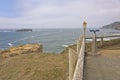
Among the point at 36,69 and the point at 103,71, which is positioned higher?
the point at 103,71

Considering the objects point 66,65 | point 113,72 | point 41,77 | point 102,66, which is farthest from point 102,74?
point 66,65

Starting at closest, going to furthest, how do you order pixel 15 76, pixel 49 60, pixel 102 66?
pixel 102 66
pixel 15 76
pixel 49 60

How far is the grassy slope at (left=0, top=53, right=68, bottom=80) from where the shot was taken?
34.3ft

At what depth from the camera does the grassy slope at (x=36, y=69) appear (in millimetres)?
10445

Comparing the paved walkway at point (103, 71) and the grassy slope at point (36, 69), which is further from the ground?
the paved walkway at point (103, 71)

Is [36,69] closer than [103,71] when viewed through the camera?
No

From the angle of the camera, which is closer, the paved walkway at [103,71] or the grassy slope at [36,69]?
the paved walkway at [103,71]

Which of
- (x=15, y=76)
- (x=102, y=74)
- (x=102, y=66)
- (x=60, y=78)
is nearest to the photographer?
(x=102, y=74)

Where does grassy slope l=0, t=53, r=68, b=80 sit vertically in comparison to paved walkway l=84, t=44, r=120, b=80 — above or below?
below

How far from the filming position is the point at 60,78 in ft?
32.9

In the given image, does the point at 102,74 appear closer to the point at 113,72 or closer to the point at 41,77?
the point at 113,72

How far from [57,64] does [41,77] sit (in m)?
1.81

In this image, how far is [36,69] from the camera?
11.4m

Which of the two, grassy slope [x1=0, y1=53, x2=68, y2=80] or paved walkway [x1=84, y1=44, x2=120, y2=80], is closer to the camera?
paved walkway [x1=84, y1=44, x2=120, y2=80]
